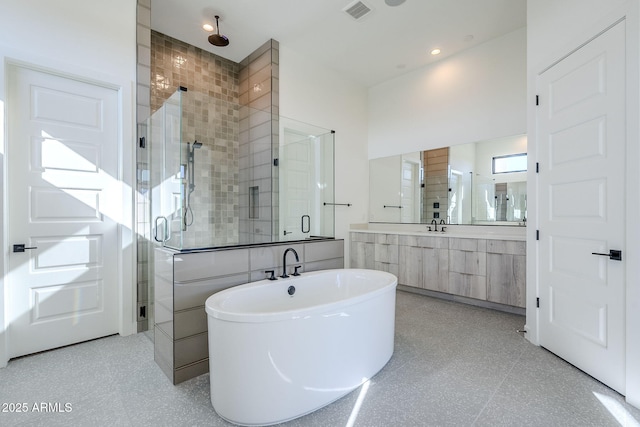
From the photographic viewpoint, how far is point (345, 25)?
351 cm

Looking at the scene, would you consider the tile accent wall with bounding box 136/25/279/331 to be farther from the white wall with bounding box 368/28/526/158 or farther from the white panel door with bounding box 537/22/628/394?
the white panel door with bounding box 537/22/628/394

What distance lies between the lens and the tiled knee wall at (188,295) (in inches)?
77.8

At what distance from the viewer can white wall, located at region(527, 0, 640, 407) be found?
1.77 meters

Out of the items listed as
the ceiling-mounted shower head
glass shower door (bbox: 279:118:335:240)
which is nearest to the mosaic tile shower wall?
the ceiling-mounted shower head

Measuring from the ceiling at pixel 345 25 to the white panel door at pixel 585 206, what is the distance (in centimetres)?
141

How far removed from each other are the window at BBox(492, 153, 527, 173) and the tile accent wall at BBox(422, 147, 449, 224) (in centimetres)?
65

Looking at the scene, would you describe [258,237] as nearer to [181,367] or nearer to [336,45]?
[181,367]

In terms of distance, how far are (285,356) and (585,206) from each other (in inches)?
92.5

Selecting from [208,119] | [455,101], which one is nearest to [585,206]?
[455,101]

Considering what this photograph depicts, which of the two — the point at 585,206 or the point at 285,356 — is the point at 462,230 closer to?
the point at 585,206

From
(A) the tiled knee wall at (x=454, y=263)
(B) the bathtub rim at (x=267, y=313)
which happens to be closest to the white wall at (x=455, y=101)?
(A) the tiled knee wall at (x=454, y=263)

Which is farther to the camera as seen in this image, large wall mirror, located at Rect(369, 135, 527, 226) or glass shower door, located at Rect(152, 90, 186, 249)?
large wall mirror, located at Rect(369, 135, 527, 226)

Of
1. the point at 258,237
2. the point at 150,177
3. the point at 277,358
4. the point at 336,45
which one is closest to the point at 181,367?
the point at 277,358

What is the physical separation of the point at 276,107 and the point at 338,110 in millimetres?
1238
